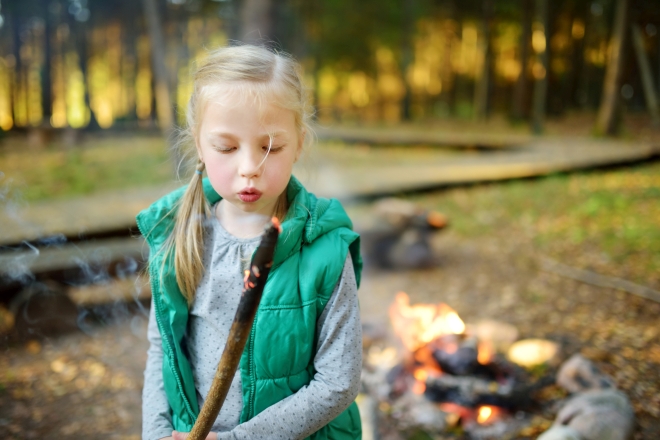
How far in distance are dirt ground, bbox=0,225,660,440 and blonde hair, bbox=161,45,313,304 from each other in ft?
7.08

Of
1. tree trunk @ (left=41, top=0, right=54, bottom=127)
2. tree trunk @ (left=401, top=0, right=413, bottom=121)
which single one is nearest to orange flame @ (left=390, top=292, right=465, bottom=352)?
tree trunk @ (left=41, top=0, right=54, bottom=127)

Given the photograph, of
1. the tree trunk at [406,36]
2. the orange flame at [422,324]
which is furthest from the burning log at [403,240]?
the tree trunk at [406,36]

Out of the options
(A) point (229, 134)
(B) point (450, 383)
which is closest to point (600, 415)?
(B) point (450, 383)

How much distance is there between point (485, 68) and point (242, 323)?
75.1ft

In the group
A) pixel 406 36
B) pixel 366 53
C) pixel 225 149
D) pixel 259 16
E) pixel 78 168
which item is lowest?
pixel 78 168

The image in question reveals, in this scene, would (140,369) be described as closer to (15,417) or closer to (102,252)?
(15,417)

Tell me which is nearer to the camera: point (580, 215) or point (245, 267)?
point (245, 267)

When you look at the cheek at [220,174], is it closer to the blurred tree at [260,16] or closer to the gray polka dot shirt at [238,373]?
the gray polka dot shirt at [238,373]

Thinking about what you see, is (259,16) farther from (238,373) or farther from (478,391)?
(238,373)

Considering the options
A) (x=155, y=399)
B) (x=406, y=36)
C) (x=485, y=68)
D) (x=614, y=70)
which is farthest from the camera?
(x=406, y=36)

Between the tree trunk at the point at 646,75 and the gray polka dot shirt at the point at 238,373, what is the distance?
10151mm

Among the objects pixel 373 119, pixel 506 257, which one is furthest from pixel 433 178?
pixel 373 119

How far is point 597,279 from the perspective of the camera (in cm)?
518

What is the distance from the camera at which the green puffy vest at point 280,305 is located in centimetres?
140
